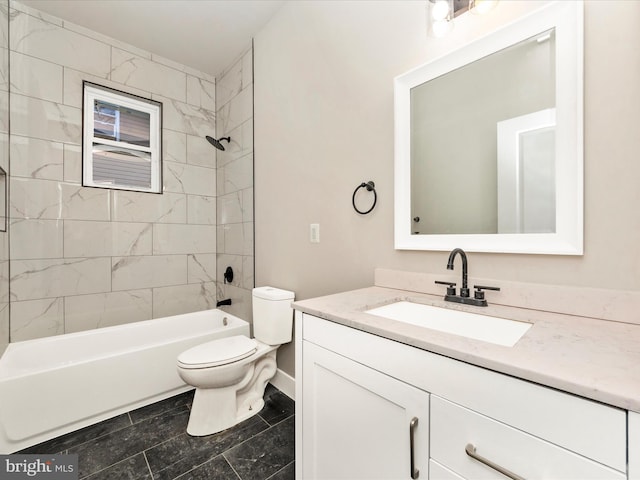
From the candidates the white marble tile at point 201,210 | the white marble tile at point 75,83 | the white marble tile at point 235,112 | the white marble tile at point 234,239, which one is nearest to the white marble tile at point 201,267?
the white marble tile at point 234,239

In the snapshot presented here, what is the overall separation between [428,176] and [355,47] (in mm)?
863

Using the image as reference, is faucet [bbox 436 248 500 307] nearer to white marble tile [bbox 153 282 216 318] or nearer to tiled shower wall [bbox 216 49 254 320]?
tiled shower wall [bbox 216 49 254 320]

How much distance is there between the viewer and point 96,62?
2357mm

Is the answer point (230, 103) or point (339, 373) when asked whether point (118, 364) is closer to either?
point (339, 373)

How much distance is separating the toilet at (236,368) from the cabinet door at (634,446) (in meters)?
1.57

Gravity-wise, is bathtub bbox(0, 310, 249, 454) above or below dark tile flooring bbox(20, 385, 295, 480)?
above

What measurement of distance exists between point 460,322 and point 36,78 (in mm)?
3184

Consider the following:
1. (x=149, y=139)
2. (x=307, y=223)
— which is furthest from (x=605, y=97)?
(x=149, y=139)

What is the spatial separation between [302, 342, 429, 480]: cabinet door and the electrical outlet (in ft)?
2.75

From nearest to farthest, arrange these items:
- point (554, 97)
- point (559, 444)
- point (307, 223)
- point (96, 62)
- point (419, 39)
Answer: point (559, 444)
point (554, 97)
point (419, 39)
point (307, 223)
point (96, 62)

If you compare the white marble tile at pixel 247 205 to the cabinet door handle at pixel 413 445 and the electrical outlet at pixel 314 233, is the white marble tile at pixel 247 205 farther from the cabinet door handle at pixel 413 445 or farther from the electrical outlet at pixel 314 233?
the cabinet door handle at pixel 413 445

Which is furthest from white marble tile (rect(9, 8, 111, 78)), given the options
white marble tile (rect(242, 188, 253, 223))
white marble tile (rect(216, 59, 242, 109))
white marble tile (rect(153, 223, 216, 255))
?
white marble tile (rect(242, 188, 253, 223))

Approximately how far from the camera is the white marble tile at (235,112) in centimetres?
249

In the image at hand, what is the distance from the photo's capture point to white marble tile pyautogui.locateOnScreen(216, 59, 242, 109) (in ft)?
8.64
